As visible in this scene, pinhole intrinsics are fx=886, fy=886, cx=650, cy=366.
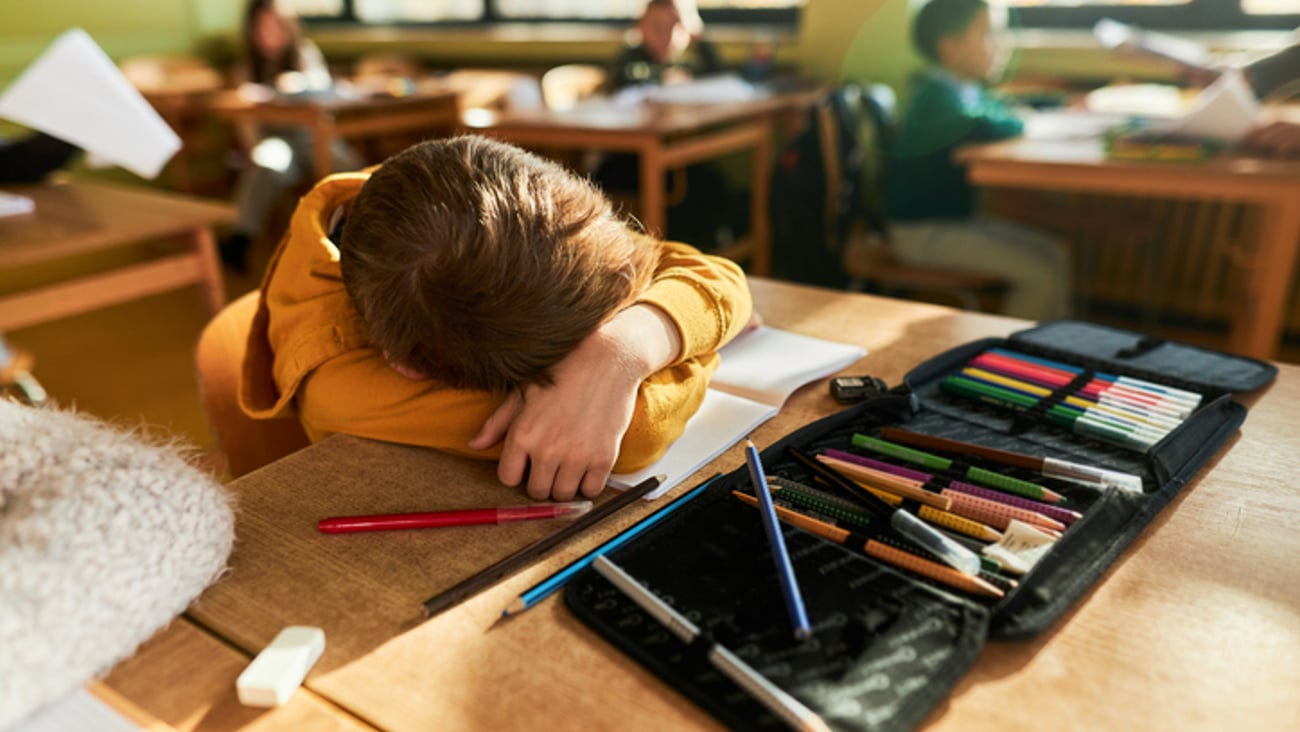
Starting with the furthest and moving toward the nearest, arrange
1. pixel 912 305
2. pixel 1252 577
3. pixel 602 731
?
pixel 912 305 < pixel 1252 577 < pixel 602 731

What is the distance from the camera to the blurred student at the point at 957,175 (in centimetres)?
243

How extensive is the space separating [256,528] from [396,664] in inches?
8.6

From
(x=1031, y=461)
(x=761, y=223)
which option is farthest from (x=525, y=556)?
(x=761, y=223)

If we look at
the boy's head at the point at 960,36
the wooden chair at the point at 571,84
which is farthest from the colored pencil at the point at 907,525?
the wooden chair at the point at 571,84

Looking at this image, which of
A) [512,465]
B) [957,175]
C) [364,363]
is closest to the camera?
[512,465]

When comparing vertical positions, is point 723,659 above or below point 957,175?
above

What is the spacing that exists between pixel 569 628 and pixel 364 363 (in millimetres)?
386

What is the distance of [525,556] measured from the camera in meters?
0.63

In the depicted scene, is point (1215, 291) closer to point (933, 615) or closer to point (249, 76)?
point (933, 615)

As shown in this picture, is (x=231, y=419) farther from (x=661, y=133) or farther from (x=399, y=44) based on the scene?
(x=399, y=44)

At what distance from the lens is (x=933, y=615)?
1.76ft

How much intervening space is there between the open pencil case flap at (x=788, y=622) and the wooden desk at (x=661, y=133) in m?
1.79

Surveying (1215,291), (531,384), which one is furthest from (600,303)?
(1215,291)

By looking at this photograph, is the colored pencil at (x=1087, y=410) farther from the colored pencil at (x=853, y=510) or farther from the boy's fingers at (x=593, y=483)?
the boy's fingers at (x=593, y=483)
